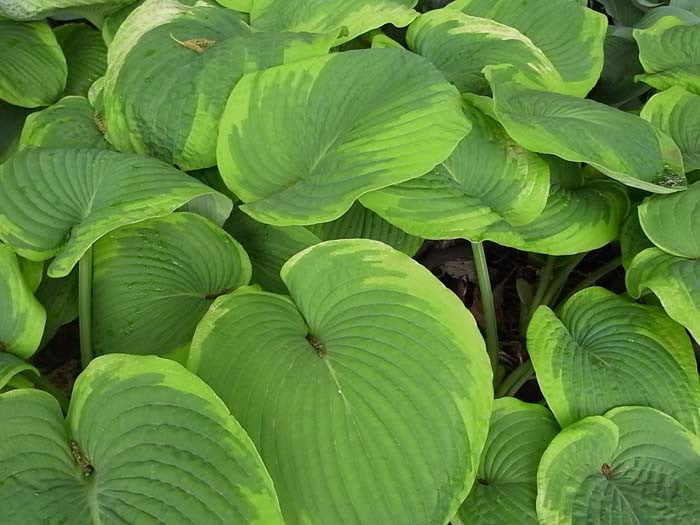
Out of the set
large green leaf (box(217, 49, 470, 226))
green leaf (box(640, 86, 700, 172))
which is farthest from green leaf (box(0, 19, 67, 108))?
green leaf (box(640, 86, 700, 172))

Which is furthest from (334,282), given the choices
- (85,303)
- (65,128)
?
(65,128)

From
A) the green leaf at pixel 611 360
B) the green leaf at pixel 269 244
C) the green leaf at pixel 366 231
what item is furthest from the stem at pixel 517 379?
the green leaf at pixel 269 244

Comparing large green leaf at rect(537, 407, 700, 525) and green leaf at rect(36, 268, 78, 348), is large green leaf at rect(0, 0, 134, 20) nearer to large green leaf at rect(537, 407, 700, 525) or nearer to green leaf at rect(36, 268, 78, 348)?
green leaf at rect(36, 268, 78, 348)

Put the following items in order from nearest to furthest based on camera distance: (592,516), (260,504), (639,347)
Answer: (260,504) → (592,516) → (639,347)

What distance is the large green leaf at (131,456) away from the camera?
2.21 ft

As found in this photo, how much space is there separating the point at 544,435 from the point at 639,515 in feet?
0.48

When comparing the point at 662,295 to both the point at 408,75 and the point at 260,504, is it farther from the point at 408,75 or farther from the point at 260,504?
the point at 260,504

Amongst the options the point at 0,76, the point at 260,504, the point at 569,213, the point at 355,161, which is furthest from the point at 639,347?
the point at 0,76

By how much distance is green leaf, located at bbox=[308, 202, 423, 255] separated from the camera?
44.4 inches

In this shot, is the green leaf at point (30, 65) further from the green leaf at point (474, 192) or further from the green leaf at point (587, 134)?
the green leaf at point (587, 134)

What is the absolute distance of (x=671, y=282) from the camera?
0.93 m

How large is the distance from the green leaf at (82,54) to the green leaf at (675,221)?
1.06 metres

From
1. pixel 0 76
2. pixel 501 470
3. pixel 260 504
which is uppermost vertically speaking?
pixel 0 76

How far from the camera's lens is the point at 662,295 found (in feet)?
3.00
